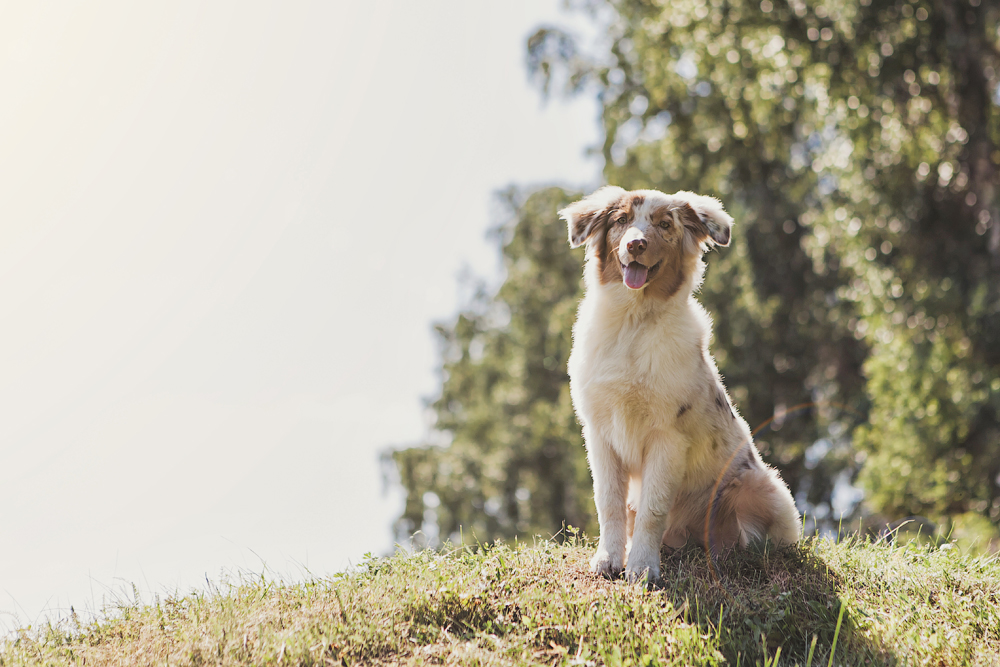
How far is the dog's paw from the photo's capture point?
16.5ft

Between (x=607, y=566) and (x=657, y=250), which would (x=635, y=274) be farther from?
(x=607, y=566)

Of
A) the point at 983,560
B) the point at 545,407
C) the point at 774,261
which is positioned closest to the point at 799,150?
the point at 774,261

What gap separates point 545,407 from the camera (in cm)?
2217

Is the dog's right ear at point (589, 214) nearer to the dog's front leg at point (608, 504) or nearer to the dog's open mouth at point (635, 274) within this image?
the dog's open mouth at point (635, 274)

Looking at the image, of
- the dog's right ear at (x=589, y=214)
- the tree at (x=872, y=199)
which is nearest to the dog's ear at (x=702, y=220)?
the dog's right ear at (x=589, y=214)

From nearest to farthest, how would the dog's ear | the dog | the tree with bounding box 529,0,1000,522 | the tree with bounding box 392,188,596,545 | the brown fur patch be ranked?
the dog < the brown fur patch < the dog's ear < the tree with bounding box 529,0,1000,522 < the tree with bounding box 392,188,596,545

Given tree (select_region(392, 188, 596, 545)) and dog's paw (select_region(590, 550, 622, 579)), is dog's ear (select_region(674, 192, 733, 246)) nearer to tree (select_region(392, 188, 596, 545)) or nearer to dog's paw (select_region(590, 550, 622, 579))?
dog's paw (select_region(590, 550, 622, 579))

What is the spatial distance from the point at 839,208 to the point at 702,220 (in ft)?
35.2

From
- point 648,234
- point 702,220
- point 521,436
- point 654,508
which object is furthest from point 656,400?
point 521,436

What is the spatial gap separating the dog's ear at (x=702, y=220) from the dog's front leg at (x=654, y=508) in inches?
60.5

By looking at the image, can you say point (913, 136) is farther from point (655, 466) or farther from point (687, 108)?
point (655, 466)

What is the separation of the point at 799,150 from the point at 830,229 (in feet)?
19.4

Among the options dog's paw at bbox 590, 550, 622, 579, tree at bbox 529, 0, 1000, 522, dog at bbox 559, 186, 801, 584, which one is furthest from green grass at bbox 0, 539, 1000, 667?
tree at bbox 529, 0, 1000, 522

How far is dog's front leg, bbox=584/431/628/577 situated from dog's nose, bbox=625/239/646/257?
129 centimetres
